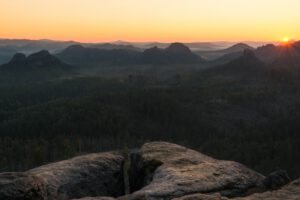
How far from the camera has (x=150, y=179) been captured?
4328 centimetres

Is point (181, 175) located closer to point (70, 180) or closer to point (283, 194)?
point (283, 194)

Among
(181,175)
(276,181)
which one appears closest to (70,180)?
(181,175)

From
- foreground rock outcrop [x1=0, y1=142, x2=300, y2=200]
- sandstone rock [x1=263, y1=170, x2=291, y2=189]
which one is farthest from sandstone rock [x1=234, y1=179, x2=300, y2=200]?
sandstone rock [x1=263, y1=170, x2=291, y2=189]

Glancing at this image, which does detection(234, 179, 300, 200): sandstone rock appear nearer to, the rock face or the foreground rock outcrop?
the foreground rock outcrop

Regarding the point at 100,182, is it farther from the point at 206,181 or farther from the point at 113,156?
the point at 206,181

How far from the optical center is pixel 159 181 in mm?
38562

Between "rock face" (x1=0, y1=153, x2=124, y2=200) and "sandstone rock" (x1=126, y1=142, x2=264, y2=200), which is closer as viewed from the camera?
"rock face" (x1=0, y1=153, x2=124, y2=200)

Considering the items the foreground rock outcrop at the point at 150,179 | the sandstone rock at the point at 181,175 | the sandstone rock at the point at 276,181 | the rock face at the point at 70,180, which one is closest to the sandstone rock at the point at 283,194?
the foreground rock outcrop at the point at 150,179

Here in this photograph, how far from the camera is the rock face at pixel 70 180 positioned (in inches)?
1309

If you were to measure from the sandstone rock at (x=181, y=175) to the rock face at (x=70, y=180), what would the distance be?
232cm

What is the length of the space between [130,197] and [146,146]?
19.1m

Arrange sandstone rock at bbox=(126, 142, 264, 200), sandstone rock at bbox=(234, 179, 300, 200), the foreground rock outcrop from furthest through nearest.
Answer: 1. sandstone rock at bbox=(126, 142, 264, 200)
2. the foreground rock outcrop
3. sandstone rock at bbox=(234, 179, 300, 200)

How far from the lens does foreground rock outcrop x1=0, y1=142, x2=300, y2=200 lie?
33.6 metres

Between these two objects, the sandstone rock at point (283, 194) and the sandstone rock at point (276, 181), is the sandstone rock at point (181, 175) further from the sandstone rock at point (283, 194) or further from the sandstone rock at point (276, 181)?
the sandstone rock at point (283, 194)
